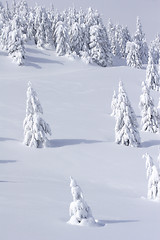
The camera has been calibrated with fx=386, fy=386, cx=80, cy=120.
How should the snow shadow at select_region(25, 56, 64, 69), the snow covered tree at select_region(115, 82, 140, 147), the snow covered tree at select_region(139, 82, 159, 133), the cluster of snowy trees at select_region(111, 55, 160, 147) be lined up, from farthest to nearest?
the snow shadow at select_region(25, 56, 64, 69) → the snow covered tree at select_region(139, 82, 159, 133) → the cluster of snowy trees at select_region(111, 55, 160, 147) → the snow covered tree at select_region(115, 82, 140, 147)

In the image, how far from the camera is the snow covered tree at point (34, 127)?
29031 millimetres

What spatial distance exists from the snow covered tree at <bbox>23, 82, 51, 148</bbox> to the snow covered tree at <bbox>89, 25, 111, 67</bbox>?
6269cm

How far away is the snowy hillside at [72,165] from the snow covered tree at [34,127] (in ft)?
2.46

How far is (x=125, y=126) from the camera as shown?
34125 mm

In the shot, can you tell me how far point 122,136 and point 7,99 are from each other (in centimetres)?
1783

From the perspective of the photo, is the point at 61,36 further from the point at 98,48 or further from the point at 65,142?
the point at 65,142

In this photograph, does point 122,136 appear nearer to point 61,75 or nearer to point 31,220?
point 31,220

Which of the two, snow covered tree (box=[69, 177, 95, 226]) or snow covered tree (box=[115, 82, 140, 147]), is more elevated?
snow covered tree (box=[69, 177, 95, 226])

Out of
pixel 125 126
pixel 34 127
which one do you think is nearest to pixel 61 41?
pixel 125 126

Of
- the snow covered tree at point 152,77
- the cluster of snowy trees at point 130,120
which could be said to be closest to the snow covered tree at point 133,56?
the snow covered tree at point 152,77

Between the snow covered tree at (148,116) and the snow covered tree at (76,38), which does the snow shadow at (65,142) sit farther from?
the snow covered tree at (76,38)

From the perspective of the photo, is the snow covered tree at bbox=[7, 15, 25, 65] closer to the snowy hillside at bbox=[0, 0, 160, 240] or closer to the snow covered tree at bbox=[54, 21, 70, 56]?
the snowy hillside at bbox=[0, 0, 160, 240]

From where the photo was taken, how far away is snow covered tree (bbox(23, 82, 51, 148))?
29031 millimetres

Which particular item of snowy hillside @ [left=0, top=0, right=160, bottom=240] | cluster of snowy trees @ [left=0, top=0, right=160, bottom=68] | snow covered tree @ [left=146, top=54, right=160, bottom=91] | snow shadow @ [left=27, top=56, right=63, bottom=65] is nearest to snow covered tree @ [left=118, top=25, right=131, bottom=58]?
cluster of snowy trees @ [left=0, top=0, right=160, bottom=68]
